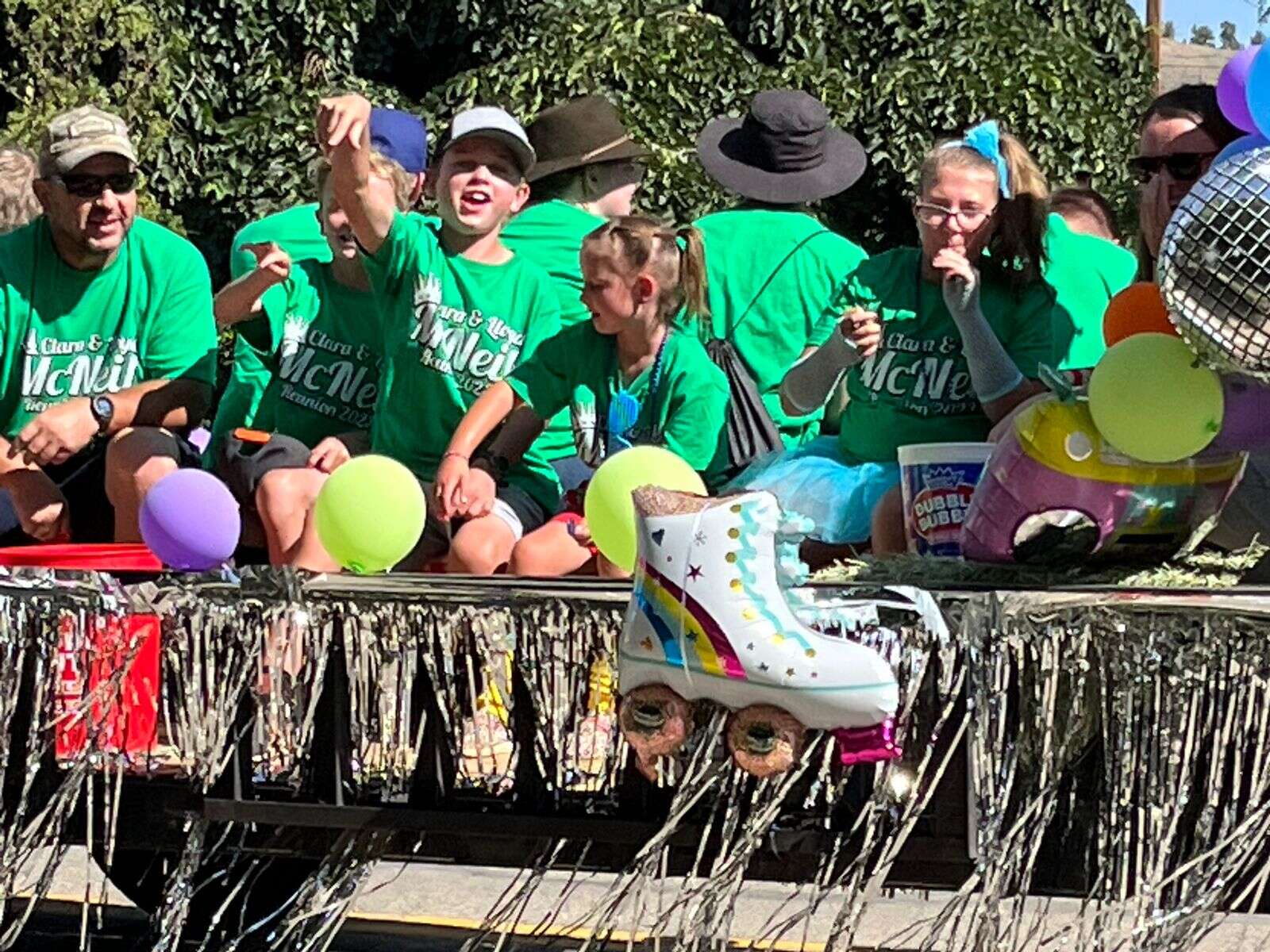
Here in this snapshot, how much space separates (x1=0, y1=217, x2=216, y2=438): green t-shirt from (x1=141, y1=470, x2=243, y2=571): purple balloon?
4.15 ft

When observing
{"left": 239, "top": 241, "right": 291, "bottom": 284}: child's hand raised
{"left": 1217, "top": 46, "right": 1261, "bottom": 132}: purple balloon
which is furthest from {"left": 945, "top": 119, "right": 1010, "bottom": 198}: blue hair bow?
{"left": 239, "top": 241, "right": 291, "bottom": 284}: child's hand raised

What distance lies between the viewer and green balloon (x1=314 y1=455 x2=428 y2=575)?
4.05 m

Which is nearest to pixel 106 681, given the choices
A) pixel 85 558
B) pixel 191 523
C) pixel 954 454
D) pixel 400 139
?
pixel 191 523

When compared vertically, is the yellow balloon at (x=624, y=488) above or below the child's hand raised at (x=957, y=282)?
below

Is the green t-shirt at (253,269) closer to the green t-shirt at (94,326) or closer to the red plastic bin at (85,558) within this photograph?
the green t-shirt at (94,326)

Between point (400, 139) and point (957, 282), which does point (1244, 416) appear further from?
point (400, 139)

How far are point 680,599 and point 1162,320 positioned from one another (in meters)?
1.12

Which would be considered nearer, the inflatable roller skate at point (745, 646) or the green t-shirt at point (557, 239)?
the inflatable roller skate at point (745, 646)

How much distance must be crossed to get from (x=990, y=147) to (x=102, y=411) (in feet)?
6.67

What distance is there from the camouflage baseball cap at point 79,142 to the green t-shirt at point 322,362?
54 cm

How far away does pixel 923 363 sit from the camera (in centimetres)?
483

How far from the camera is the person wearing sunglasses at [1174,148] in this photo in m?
4.35

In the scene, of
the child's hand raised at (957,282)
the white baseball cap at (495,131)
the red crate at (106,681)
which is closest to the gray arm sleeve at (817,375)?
the child's hand raised at (957,282)

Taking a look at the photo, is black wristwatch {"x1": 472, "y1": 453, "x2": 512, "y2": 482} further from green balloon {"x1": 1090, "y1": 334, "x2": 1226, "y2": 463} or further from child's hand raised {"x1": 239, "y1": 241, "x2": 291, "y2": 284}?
green balloon {"x1": 1090, "y1": 334, "x2": 1226, "y2": 463}
